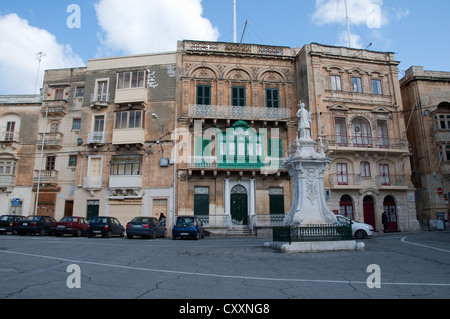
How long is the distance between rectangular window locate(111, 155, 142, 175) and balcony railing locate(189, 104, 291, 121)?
607cm

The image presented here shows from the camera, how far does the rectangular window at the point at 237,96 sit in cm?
2899

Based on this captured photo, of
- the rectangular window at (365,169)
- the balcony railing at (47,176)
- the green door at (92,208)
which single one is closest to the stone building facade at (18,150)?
the balcony railing at (47,176)

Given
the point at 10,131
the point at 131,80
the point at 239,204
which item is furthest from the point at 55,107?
the point at 239,204

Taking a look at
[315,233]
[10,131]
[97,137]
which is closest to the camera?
[315,233]

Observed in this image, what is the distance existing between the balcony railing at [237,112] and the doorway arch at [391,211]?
11.0 metres

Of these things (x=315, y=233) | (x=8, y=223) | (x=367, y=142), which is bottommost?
(x=315, y=233)

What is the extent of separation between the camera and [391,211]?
1106 inches

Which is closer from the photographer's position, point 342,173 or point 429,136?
point 342,173

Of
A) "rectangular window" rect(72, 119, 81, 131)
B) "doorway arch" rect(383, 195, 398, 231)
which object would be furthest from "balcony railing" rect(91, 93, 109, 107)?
"doorway arch" rect(383, 195, 398, 231)

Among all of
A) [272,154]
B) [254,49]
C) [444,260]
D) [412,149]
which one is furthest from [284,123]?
[444,260]

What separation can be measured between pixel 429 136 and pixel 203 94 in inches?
823

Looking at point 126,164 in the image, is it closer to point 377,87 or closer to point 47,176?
point 47,176

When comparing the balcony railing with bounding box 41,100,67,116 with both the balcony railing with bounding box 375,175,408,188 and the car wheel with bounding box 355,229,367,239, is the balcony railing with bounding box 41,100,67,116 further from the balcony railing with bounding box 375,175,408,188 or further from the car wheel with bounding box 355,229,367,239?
the balcony railing with bounding box 375,175,408,188
